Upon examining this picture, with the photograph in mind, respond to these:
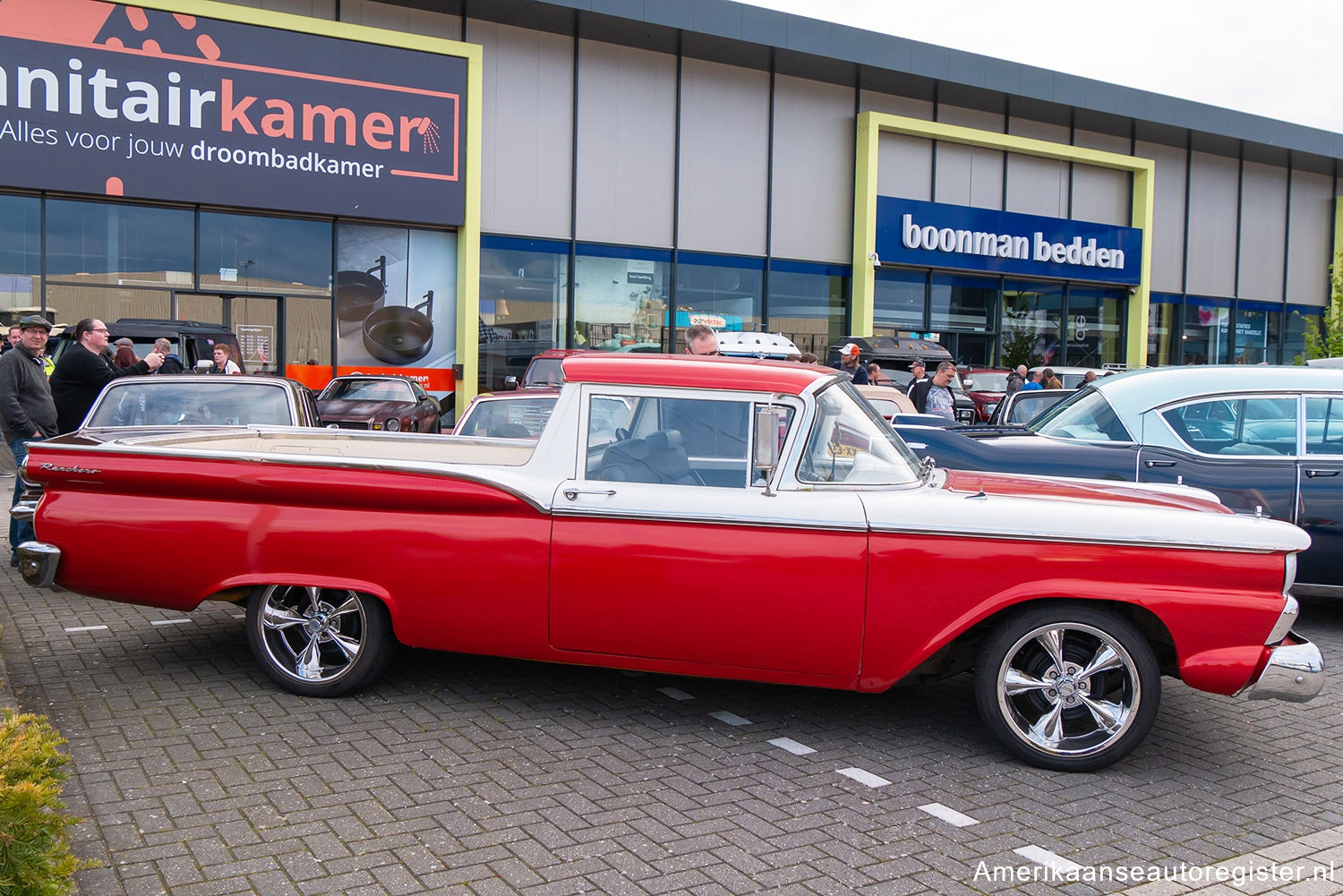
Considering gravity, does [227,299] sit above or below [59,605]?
above

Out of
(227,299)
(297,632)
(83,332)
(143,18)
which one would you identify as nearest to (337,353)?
(227,299)

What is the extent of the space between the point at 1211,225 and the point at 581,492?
29.8m

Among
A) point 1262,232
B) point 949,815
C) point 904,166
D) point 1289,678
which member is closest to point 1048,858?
point 949,815

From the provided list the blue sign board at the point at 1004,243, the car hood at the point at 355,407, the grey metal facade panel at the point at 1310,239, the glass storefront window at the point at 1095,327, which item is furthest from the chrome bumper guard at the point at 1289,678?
the grey metal facade panel at the point at 1310,239

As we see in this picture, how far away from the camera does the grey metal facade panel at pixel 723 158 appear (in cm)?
2117

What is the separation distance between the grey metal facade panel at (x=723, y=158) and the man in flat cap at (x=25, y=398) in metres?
14.6

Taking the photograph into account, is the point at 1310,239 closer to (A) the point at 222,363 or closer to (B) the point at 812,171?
(B) the point at 812,171

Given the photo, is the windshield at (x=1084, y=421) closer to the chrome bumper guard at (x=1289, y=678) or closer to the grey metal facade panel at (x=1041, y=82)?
Result: the chrome bumper guard at (x=1289, y=678)

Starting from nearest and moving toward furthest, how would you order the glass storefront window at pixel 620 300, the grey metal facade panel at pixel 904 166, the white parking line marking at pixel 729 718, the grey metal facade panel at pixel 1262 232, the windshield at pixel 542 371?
the white parking line marking at pixel 729 718 → the windshield at pixel 542 371 → the glass storefront window at pixel 620 300 → the grey metal facade panel at pixel 904 166 → the grey metal facade panel at pixel 1262 232

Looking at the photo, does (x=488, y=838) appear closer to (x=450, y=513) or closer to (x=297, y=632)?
(x=450, y=513)

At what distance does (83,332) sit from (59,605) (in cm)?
267

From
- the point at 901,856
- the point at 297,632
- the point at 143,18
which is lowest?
the point at 901,856

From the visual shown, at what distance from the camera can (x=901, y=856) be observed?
142 inches

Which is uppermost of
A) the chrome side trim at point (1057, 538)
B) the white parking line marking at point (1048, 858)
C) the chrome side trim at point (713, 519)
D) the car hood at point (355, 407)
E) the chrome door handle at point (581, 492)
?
the car hood at point (355, 407)
